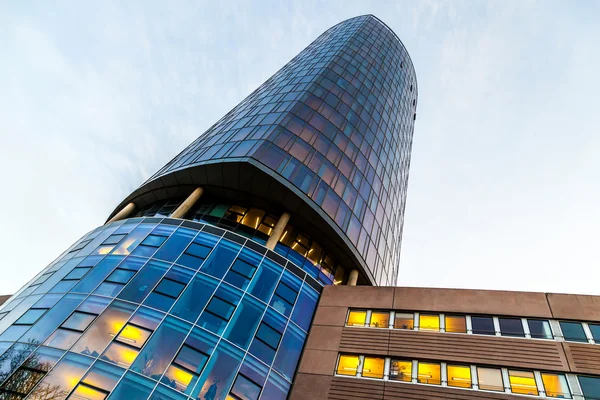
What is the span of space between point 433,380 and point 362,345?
14.7ft

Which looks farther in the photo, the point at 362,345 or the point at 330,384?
the point at 362,345

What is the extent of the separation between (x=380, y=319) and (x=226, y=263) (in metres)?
10.8

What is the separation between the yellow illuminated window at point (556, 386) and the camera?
2038cm

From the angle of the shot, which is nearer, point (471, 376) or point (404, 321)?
point (471, 376)

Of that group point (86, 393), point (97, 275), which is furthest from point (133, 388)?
point (97, 275)

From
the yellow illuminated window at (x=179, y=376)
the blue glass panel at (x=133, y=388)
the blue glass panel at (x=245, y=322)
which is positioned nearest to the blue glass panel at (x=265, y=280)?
the blue glass panel at (x=245, y=322)

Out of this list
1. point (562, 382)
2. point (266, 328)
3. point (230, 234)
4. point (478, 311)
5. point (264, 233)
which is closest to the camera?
point (562, 382)

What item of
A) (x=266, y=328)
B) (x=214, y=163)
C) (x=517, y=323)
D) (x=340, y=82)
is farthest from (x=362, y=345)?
(x=340, y=82)

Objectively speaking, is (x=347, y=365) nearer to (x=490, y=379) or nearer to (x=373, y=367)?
(x=373, y=367)

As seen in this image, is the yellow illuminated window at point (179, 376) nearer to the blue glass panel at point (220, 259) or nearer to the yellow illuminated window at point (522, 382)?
the blue glass panel at point (220, 259)

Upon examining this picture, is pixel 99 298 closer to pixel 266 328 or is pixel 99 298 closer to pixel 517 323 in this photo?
pixel 266 328

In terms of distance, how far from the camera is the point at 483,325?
24594 millimetres

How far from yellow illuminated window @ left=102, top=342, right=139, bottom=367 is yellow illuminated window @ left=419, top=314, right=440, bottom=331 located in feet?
55.7

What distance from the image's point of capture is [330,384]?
A: 74.2 ft
